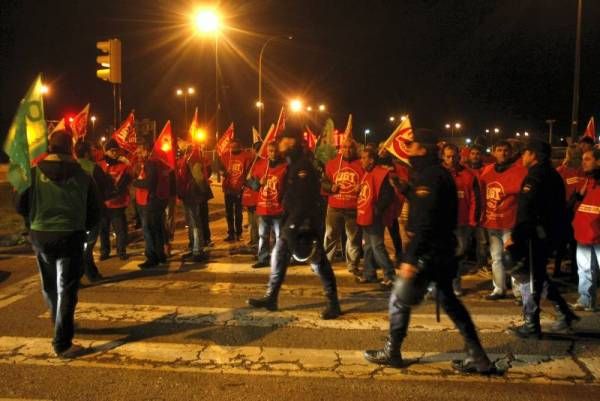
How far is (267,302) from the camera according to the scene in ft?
22.4

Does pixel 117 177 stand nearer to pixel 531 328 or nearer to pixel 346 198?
pixel 346 198

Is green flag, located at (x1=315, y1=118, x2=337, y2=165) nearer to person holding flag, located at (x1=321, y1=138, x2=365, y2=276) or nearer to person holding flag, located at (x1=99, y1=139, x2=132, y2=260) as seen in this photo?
person holding flag, located at (x1=321, y1=138, x2=365, y2=276)

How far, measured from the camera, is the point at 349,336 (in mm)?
5961

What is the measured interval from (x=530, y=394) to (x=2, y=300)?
5.73 metres

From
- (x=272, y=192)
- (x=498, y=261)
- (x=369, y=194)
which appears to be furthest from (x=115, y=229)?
(x=498, y=261)

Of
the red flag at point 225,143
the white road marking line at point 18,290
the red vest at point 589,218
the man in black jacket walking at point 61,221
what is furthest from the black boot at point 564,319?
the red flag at point 225,143

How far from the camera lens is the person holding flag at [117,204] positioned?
9.81 meters

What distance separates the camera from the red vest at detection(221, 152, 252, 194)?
38.4 feet

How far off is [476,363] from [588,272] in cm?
262

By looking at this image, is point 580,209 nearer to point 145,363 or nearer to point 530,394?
point 530,394

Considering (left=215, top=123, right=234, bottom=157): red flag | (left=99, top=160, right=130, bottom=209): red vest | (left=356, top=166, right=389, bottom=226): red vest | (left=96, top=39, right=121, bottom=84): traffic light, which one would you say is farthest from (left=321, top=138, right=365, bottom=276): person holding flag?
(left=96, top=39, right=121, bottom=84): traffic light

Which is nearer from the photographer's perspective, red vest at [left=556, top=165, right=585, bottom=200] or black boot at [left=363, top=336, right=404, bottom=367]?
black boot at [left=363, top=336, right=404, bottom=367]

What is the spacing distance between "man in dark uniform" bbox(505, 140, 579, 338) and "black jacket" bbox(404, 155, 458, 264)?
1103mm

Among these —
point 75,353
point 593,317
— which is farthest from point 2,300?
point 593,317
